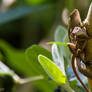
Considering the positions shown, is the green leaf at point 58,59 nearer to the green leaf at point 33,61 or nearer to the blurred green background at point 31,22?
the green leaf at point 33,61

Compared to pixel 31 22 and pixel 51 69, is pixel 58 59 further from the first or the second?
pixel 31 22

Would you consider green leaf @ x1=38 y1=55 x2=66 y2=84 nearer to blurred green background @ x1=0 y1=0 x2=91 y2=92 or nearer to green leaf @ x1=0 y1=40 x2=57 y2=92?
green leaf @ x1=0 y1=40 x2=57 y2=92

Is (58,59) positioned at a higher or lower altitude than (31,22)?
higher

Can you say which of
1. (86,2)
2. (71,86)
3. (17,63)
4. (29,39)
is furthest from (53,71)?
(29,39)

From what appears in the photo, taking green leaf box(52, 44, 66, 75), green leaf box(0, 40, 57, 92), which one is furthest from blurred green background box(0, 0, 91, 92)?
green leaf box(52, 44, 66, 75)

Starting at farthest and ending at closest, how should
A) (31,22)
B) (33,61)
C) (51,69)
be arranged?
(31,22) → (33,61) → (51,69)

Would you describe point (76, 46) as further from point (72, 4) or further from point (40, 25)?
point (40, 25)

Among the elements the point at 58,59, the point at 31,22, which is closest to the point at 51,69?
the point at 58,59

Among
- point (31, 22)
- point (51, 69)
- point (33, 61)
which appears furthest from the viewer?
point (31, 22)
